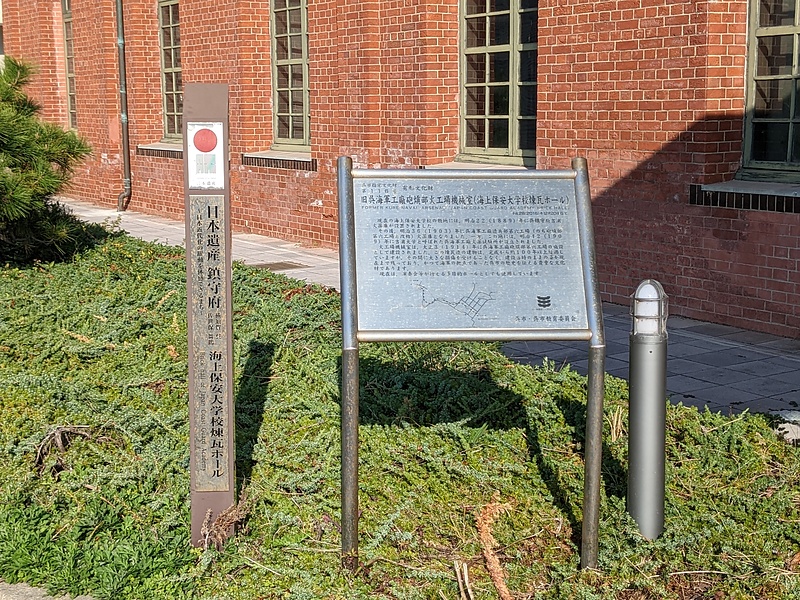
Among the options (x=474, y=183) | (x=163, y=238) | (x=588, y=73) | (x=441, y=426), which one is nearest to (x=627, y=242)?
(x=588, y=73)

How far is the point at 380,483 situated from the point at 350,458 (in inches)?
33.0

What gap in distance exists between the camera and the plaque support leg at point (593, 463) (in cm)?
405

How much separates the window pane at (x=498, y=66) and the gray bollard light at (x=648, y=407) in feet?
23.3

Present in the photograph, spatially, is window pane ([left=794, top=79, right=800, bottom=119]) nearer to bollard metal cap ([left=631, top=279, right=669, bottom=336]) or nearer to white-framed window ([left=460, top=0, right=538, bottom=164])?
white-framed window ([left=460, top=0, right=538, bottom=164])

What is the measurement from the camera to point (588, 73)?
9.42 m

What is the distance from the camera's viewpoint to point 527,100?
10.8 metres

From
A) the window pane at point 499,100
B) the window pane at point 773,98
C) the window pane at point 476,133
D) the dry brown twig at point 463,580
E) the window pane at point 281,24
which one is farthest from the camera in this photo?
the window pane at point 281,24

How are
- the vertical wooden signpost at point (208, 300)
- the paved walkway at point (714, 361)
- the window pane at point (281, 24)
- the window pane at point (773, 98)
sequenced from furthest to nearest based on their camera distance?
the window pane at point (281, 24) → the window pane at point (773, 98) → the paved walkway at point (714, 361) → the vertical wooden signpost at point (208, 300)

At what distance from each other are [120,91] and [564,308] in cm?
1538

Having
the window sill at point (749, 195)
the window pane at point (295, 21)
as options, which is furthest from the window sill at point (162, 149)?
the window sill at point (749, 195)

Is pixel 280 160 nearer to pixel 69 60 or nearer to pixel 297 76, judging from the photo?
pixel 297 76

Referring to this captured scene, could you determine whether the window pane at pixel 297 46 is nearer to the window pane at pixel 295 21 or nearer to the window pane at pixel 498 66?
the window pane at pixel 295 21

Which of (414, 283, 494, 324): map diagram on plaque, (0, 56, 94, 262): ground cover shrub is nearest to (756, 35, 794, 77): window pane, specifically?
(414, 283, 494, 324): map diagram on plaque

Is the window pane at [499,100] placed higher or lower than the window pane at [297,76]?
lower
